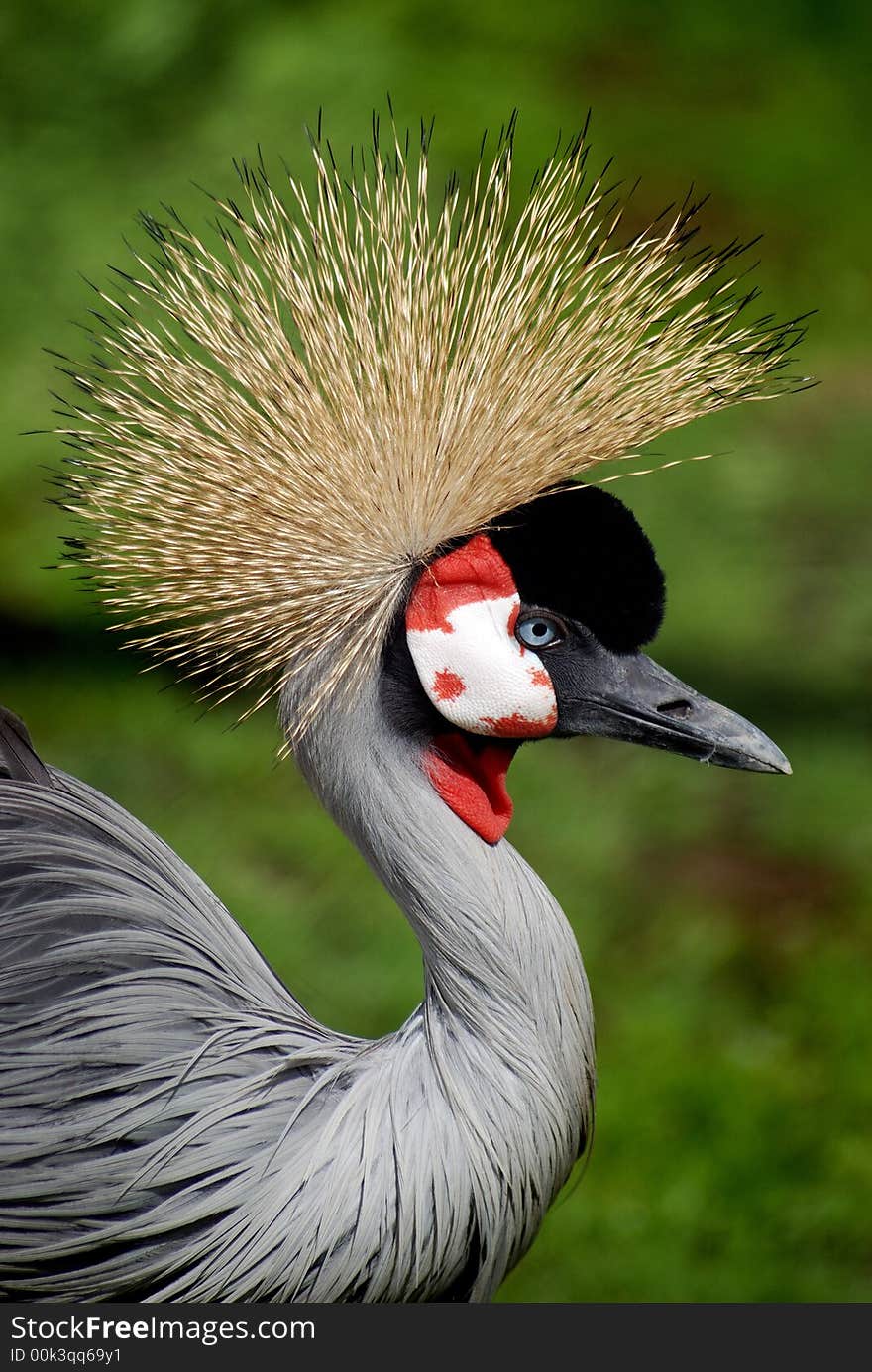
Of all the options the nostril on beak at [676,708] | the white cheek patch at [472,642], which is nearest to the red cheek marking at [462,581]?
the white cheek patch at [472,642]

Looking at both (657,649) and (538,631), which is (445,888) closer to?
(538,631)

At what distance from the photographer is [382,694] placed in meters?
1.01

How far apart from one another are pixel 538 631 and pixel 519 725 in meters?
0.06

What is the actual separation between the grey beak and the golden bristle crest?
13 centimetres

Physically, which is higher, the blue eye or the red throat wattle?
the blue eye

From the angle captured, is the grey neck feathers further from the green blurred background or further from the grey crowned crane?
the green blurred background

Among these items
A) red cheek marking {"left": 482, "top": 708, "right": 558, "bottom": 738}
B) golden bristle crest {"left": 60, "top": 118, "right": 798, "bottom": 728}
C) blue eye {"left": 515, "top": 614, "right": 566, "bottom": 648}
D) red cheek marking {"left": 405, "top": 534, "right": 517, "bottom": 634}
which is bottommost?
red cheek marking {"left": 482, "top": 708, "right": 558, "bottom": 738}

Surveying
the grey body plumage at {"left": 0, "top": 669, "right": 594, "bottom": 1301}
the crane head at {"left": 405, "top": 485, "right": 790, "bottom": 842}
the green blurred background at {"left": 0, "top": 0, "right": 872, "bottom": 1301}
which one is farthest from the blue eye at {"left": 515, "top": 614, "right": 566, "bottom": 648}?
the green blurred background at {"left": 0, "top": 0, "right": 872, "bottom": 1301}

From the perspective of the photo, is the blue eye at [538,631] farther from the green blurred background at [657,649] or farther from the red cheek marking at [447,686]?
the green blurred background at [657,649]

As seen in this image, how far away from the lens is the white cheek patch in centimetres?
98

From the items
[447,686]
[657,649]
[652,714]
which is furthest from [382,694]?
[657,649]

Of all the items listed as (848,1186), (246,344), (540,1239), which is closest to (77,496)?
(246,344)

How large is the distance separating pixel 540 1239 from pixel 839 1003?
0.47m

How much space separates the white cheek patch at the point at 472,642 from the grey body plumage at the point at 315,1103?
0.05 metres
